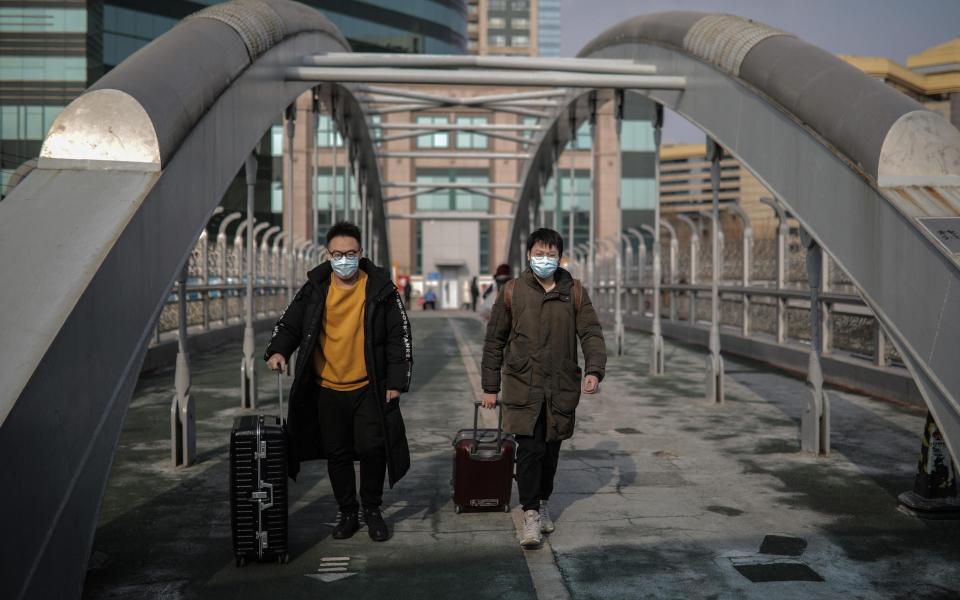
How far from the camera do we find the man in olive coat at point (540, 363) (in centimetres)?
501

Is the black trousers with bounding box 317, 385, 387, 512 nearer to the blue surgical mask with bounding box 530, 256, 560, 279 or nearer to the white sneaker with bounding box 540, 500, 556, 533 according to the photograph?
the white sneaker with bounding box 540, 500, 556, 533

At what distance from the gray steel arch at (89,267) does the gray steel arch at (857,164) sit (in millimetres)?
3964

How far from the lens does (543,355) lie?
5.04m

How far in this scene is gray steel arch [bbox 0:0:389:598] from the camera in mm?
3404

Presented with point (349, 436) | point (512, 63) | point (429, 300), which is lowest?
point (429, 300)

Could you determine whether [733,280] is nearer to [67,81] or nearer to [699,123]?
[699,123]

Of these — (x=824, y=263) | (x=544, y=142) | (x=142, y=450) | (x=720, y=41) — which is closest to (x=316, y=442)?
(x=142, y=450)

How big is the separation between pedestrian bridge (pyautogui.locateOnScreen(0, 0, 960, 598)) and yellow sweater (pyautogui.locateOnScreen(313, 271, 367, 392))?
2.89ft

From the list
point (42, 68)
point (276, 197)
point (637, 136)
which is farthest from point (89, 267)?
point (637, 136)

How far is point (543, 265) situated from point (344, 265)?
104 cm

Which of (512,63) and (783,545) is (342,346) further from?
(512,63)

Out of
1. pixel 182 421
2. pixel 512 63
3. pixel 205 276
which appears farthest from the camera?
pixel 205 276

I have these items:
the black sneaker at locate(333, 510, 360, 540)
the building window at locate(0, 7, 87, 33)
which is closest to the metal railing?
the black sneaker at locate(333, 510, 360, 540)

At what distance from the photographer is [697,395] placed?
1082 centimetres
